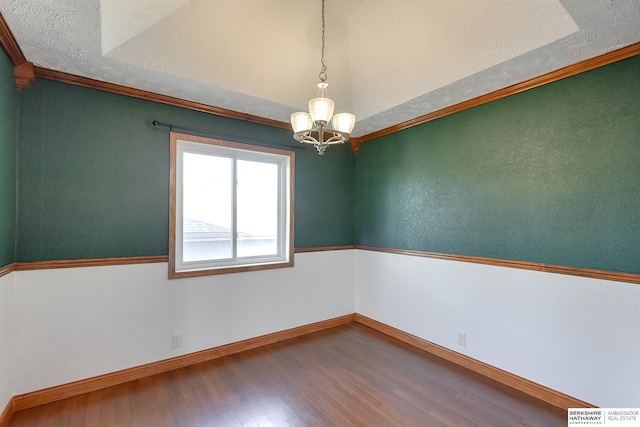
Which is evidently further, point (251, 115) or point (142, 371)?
point (251, 115)

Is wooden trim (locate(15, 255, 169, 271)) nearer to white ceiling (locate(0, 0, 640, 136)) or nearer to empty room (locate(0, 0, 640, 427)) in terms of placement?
empty room (locate(0, 0, 640, 427))

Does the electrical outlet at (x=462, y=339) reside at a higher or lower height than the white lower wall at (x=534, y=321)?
lower

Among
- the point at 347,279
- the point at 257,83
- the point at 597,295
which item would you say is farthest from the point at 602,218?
the point at 257,83

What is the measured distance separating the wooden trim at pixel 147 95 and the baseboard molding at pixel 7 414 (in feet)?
8.16

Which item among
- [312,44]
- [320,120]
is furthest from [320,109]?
[312,44]

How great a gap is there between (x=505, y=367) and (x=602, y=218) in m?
1.49

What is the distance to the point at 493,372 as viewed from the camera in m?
2.64

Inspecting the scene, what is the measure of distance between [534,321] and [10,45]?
4.46 metres

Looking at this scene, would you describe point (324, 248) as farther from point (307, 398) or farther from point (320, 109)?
point (320, 109)

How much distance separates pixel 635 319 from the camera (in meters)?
1.95

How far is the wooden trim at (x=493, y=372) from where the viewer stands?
2.23 m

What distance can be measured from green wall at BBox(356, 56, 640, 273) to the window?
1.47 m

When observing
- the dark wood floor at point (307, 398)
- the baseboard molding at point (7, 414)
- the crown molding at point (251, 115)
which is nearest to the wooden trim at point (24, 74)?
the crown molding at point (251, 115)

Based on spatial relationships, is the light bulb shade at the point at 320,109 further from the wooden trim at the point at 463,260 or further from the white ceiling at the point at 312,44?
the wooden trim at the point at 463,260
